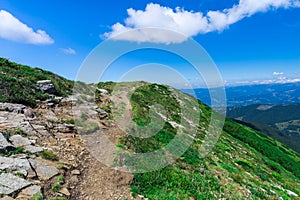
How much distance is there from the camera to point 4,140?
11531mm

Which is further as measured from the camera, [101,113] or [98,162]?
[101,113]

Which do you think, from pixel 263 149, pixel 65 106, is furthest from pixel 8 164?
pixel 263 149

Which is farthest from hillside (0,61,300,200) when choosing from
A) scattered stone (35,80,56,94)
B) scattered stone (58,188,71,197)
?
scattered stone (35,80,56,94)

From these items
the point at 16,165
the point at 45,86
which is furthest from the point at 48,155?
the point at 45,86

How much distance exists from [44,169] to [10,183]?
1681 mm

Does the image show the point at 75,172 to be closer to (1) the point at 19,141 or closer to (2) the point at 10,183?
(2) the point at 10,183

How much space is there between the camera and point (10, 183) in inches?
357

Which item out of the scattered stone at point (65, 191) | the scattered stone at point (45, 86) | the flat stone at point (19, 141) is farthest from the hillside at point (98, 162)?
the scattered stone at point (45, 86)

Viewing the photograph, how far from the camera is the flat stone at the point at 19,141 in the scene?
1184 centimetres

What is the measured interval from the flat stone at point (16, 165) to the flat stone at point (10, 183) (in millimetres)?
434

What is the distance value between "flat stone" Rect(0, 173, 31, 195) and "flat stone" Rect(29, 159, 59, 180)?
32.4 inches

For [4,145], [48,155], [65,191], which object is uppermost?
[4,145]

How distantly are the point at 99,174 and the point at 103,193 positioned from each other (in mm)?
1403

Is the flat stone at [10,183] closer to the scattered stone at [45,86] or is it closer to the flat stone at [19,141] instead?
the flat stone at [19,141]
